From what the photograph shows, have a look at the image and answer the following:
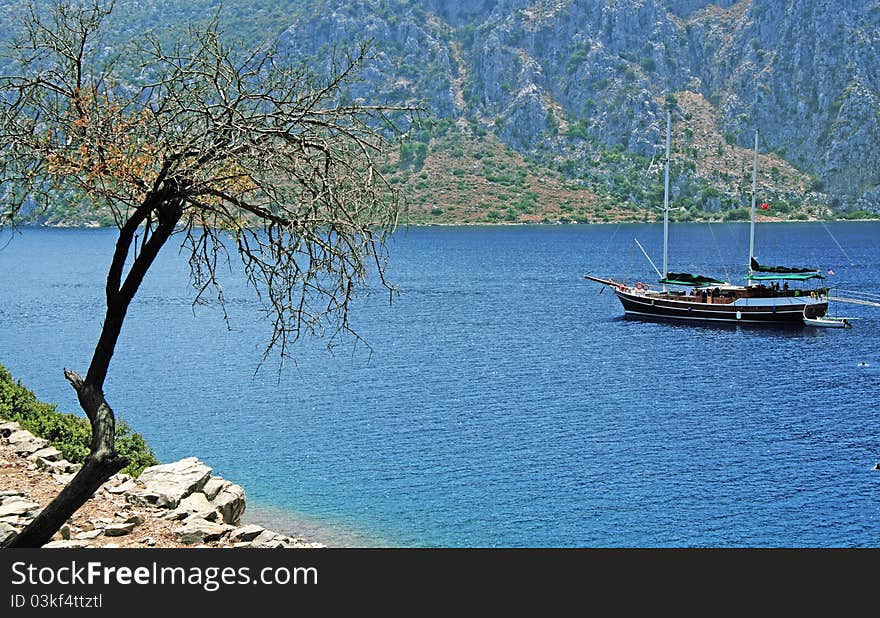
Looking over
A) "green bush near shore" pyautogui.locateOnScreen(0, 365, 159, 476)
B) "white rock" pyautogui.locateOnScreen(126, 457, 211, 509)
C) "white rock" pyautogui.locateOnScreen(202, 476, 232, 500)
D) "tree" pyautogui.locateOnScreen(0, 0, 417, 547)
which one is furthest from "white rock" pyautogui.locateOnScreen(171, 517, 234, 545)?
"tree" pyautogui.locateOnScreen(0, 0, 417, 547)

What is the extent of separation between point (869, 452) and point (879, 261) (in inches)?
3150

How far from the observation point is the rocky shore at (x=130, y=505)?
15133mm

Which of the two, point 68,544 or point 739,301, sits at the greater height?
point 68,544

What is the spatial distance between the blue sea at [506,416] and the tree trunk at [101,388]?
214 inches

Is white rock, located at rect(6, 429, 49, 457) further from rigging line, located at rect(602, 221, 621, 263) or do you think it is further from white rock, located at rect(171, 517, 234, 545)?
rigging line, located at rect(602, 221, 621, 263)

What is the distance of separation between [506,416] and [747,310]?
104 feet

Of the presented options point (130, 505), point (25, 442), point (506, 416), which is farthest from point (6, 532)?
point (506, 416)

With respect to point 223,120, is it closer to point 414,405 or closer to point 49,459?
point 49,459

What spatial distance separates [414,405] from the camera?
4091 cm

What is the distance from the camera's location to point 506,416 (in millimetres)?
38906

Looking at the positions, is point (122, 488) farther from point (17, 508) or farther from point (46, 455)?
point (17, 508)

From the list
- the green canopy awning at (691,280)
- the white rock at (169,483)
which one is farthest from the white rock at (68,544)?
the green canopy awning at (691,280)

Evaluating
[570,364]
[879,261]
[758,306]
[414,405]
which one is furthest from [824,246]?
[414,405]

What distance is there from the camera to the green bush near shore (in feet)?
70.4
